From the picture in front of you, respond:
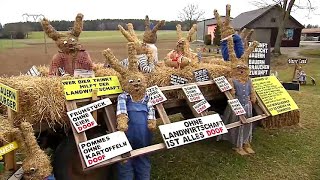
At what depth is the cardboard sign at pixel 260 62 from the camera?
6.26 meters

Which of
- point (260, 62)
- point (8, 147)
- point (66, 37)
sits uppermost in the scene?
point (66, 37)

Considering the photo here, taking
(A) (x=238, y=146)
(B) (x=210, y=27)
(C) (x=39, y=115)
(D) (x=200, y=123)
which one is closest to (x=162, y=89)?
(D) (x=200, y=123)

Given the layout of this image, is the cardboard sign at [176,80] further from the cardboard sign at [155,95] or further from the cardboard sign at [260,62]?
the cardboard sign at [260,62]

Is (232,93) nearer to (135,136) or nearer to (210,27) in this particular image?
(135,136)

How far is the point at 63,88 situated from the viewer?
3648mm

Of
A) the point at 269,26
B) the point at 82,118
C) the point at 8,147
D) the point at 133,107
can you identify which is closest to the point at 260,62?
the point at 133,107

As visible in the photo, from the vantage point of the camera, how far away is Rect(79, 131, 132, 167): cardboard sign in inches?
129

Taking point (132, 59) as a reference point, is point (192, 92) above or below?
below

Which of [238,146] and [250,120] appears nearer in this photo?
[250,120]

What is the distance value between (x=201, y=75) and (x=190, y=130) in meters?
1.32

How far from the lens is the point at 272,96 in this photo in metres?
5.64

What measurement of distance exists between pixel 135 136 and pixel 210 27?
39.0 metres

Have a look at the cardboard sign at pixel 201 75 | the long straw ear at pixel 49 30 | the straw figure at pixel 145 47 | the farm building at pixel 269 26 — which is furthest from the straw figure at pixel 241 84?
the farm building at pixel 269 26

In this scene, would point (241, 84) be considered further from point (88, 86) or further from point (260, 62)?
point (88, 86)
